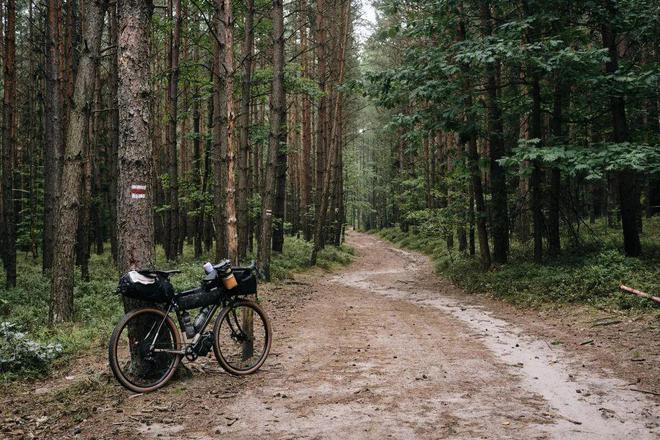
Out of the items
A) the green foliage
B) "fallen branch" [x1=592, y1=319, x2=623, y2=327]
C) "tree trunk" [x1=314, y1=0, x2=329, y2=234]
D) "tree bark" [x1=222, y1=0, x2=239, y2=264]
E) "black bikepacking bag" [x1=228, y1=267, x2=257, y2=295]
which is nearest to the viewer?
the green foliage

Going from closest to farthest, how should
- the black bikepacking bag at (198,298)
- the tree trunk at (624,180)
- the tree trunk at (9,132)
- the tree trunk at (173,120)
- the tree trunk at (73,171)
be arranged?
the black bikepacking bag at (198,298) → the tree trunk at (73,171) → the tree trunk at (624,180) → the tree trunk at (9,132) → the tree trunk at (173,120)

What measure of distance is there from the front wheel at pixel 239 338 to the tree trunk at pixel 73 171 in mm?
4629

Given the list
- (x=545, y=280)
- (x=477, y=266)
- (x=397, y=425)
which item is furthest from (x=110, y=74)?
(x=397, y=425)

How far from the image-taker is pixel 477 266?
53.6ft

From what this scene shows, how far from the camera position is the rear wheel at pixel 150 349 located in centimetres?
538

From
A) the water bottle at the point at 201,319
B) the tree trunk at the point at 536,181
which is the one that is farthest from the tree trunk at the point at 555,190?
the water bottle at the point at 201,319

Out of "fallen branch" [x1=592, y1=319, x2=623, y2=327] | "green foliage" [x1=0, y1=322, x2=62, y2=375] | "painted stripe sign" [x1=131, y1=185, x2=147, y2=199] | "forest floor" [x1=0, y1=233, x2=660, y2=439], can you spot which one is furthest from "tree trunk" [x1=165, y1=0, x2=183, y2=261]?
"fallen branch" [x1=592, y1=319, x2=623, y2=327]

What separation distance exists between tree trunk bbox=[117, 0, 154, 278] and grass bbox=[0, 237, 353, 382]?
85.5 inches

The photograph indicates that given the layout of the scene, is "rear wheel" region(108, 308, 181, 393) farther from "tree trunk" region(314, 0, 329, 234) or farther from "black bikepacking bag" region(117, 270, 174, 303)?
"tree trunk" region(314, 0, 329, 234)

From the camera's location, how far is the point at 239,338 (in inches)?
249

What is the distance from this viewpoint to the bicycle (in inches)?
207

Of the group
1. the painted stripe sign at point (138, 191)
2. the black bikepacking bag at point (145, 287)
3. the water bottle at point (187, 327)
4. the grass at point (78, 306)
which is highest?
the painted stripe sign at point (138, 191)

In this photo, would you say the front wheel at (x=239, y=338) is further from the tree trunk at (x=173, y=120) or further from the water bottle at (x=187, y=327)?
the tree trunk at (x=173, y=120)

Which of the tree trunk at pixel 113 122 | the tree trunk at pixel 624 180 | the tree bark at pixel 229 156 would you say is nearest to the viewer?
the tree bark at pixel 229 156
